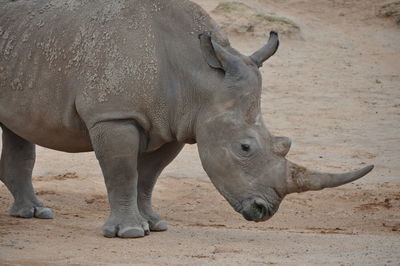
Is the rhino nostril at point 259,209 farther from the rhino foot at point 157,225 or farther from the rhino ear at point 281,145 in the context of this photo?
the rhino foot at point 157,225

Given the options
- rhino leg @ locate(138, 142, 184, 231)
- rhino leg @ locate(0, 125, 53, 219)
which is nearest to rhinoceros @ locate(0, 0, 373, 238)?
rhino leg @ locate(138, 142, 184, 231)

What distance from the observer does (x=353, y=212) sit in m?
10.3

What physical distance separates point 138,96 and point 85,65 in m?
0.52

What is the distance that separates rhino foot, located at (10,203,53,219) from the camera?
960 cm

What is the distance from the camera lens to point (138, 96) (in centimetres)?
837

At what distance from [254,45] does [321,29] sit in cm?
235

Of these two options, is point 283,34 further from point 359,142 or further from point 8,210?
point 8,210

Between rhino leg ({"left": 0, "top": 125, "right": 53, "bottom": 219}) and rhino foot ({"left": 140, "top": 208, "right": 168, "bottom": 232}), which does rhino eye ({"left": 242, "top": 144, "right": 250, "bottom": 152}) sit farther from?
rhino leg ({"left": 0, "top": 125, "right": 53, "bottom": 219})

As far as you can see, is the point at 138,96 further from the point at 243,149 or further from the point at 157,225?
the point at 157,225

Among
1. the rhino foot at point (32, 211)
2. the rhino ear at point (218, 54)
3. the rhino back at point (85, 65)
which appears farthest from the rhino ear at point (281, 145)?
the rhino foot at point (32, 211)

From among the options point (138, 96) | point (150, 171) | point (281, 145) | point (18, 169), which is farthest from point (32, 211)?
point (281, 145)

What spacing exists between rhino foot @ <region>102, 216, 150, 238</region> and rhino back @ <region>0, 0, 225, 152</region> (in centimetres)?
73

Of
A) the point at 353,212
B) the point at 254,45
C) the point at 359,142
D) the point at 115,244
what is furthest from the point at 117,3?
the point at 254,45

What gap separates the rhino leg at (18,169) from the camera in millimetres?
9727
